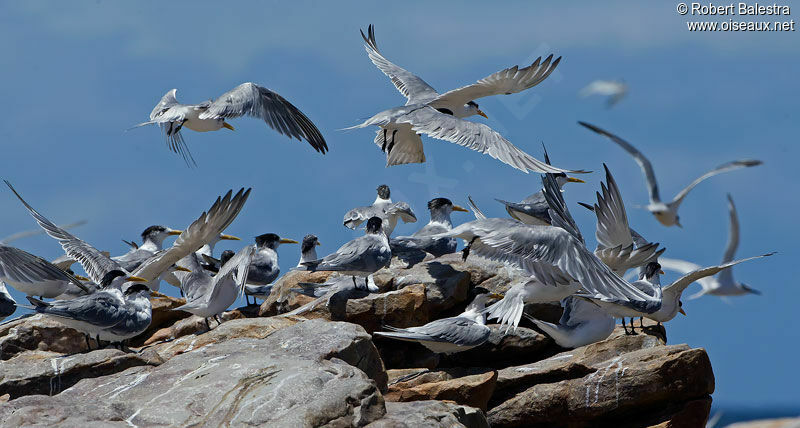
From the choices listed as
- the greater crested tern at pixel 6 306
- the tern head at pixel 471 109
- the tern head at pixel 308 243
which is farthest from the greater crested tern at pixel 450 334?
the tern head at pixel 471 109

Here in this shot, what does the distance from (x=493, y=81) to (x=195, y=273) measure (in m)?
4.44

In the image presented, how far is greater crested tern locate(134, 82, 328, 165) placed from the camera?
1255 cm

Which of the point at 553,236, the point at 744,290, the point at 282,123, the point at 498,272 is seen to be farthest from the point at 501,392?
the point at 282,123

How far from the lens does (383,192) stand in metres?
16.1

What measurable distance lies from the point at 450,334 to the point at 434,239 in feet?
10.00

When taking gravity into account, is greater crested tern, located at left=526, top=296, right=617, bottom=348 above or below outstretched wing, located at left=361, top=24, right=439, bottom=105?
below

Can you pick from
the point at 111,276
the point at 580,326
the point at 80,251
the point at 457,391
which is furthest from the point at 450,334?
→ the point at 80,251

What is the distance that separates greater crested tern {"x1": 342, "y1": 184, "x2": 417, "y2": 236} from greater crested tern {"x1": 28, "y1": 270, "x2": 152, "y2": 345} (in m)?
4.58

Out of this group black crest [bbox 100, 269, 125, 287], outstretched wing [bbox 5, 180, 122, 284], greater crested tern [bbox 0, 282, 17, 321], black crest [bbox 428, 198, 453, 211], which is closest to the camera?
black crest [bbox 100, 269, 125, 287]

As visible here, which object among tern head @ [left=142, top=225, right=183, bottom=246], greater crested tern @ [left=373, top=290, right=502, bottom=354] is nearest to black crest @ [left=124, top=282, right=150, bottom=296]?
greater crested tern @ [left=373, top=290, right=502, bottom=354]

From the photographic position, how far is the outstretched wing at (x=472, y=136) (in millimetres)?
10969

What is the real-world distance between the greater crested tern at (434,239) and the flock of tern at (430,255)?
0.02 metres

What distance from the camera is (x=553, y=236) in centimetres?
1010

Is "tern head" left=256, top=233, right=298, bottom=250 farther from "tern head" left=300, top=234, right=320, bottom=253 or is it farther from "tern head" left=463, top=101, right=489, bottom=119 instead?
"tern head" left=463, top=101, right=489, bottom=119
